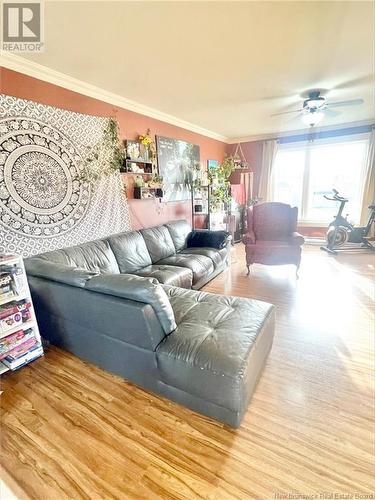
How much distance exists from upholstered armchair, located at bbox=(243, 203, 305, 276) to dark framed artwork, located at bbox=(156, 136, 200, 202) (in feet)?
4.16

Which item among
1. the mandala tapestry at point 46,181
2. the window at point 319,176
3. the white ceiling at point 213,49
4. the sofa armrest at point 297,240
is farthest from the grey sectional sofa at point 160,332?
the window at point 319,176

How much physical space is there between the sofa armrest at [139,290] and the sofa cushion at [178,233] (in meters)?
2.16

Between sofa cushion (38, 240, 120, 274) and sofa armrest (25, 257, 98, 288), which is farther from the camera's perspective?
sofa cushion (38, 240, 120, 274)

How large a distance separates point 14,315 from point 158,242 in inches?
72.5

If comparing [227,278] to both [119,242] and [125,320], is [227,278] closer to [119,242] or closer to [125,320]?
[119,242]

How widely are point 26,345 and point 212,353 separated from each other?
1488 millimetres

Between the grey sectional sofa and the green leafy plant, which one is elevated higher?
the green leafy plant

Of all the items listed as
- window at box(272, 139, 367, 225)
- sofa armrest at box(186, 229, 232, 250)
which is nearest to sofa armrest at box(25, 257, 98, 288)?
sofa armrest at box(186, 229, 232, 250)

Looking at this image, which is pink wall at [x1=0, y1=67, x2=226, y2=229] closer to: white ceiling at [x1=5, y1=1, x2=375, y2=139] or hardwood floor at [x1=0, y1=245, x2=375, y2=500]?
white ceiling at [x1=5, y1=1, x2=375, y2=139]

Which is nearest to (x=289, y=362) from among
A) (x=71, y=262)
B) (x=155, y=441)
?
(x=155, y=441)

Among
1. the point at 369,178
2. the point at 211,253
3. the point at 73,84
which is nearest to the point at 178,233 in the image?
the point at 211,253

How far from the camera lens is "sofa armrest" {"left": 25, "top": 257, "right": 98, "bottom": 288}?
1.60 meters

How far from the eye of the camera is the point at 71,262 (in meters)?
2.28

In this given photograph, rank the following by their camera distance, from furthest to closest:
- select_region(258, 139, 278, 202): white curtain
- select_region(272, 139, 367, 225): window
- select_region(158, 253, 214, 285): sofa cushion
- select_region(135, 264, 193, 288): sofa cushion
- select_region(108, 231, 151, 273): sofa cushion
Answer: select_region(258, 139, 278, 202): white curtain, select_region(272, 139, 367, 225): window, select_region(158, 253, 214, 285): sofa cushion, select_region(108, 231, 151, 273): sofa cushion, select_region(135, 264, 193, 288): sofa cushion
